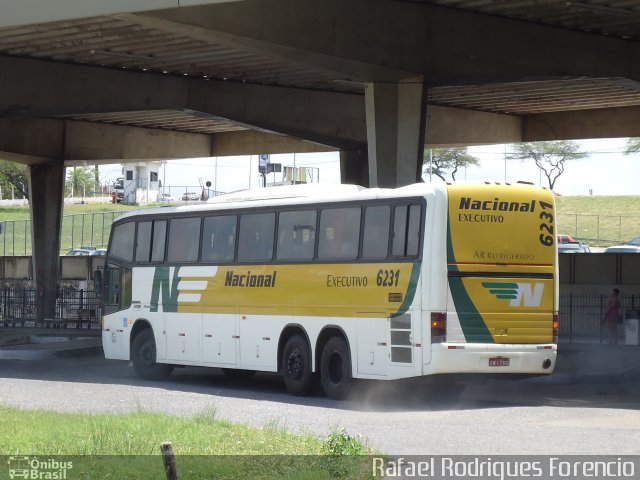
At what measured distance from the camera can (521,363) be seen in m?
19.1

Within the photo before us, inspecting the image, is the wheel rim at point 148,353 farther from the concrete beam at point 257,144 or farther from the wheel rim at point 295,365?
the concrete beam at point 257,144

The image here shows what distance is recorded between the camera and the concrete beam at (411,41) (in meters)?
25.8

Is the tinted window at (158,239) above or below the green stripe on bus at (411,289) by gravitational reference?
above

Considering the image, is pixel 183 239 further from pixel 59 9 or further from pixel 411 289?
pixel 411 289

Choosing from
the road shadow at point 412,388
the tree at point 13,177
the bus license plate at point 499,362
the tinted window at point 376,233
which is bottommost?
the road shadow at point 412,388

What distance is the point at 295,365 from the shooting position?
21141 millimetres

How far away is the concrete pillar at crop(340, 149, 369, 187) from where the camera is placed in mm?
43531

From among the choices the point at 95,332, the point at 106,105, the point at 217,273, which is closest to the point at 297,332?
the point at 217,273

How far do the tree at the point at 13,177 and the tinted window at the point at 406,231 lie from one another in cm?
10434

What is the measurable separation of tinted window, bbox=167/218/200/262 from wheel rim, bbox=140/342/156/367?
2010mm

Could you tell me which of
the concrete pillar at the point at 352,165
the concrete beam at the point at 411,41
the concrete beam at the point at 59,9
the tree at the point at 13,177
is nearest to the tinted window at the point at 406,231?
the concrete beam at the point at 59,9

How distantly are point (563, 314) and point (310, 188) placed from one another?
69.1 feet

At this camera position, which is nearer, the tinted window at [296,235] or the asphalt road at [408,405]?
the asphalt road at [408,405]

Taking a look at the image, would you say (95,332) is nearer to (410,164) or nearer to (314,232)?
(410,164)
